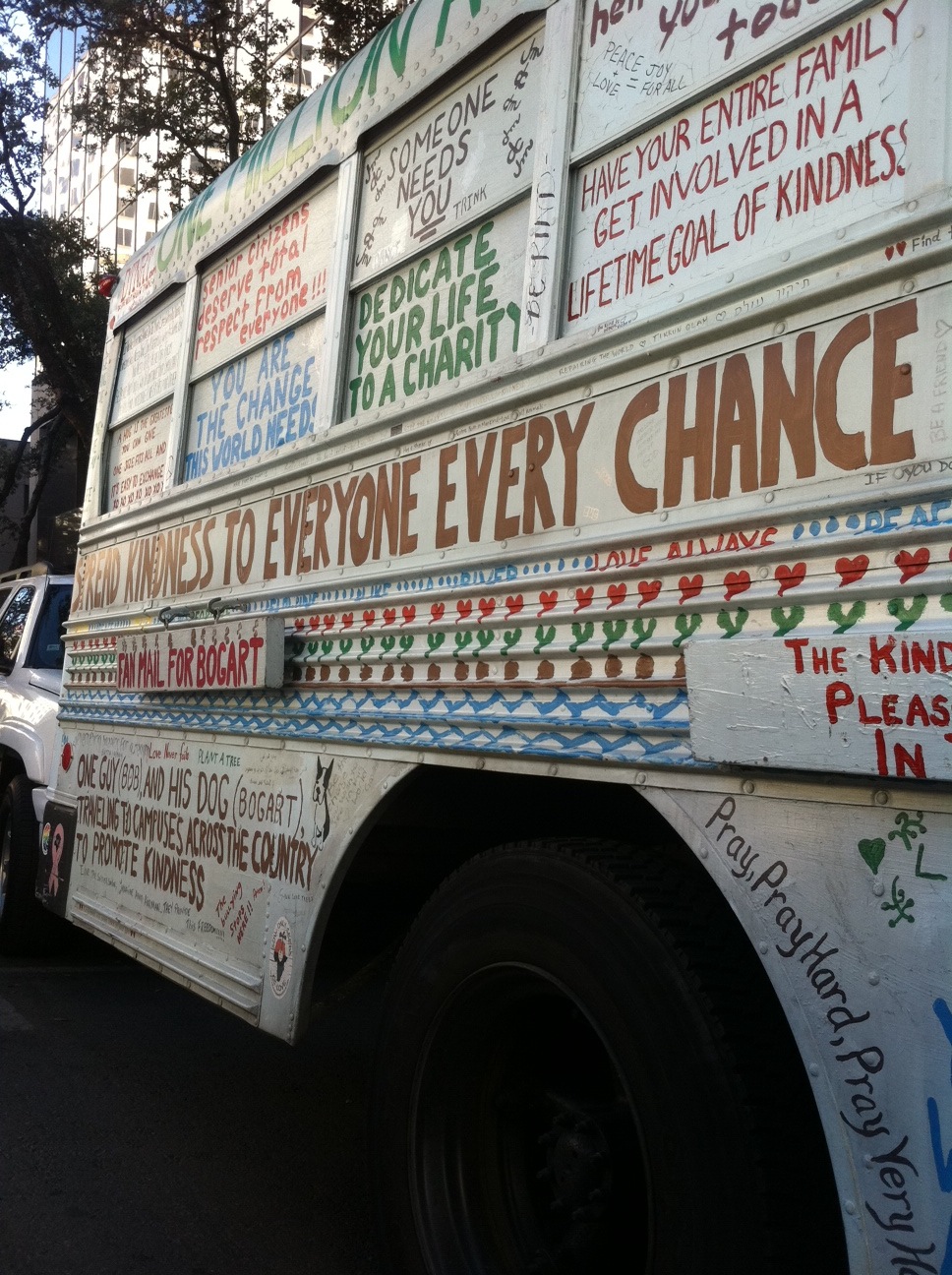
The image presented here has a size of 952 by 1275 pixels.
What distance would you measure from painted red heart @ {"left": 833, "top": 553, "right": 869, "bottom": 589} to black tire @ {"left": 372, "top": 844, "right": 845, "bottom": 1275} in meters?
0.62

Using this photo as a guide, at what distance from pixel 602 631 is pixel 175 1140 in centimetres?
266

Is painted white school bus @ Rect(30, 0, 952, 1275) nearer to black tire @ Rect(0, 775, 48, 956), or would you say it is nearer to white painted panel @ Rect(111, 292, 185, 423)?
white painted panel @ Rect(111, 292, 185, 423)

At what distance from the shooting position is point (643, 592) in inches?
82.0

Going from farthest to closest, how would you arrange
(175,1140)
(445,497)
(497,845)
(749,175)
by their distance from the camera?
(175,1140)
(497,845)
(445,497)
(749,175)

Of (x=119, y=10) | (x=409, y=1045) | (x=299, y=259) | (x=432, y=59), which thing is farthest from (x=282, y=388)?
(x=119, y=10)

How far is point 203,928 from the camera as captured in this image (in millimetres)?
3596

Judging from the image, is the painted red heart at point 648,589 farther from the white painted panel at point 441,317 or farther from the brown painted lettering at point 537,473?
the white painted panel at point 441,317

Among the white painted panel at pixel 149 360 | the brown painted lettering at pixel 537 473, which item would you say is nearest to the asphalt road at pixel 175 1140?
the brown painted lettering at pixel 537 473

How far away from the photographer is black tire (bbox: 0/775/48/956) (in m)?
5.98

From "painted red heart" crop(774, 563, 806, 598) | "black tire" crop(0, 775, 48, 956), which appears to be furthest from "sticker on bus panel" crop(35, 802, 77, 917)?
"painted red heart" crop(774, 563, 806, 598)

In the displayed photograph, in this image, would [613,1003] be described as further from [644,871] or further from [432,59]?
[432,59]

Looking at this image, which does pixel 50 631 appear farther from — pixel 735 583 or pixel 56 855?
pixel 735 583

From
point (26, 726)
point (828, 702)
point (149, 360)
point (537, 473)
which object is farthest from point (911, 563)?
point (26, 726)

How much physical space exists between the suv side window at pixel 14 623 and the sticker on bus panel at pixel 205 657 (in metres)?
2.75
